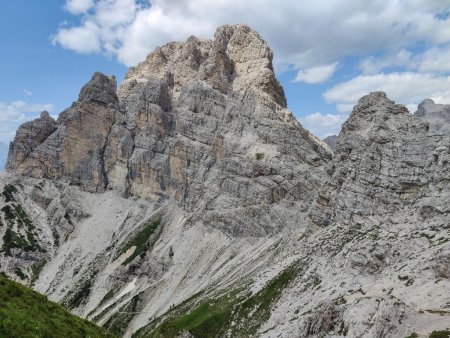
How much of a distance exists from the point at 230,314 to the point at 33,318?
313 feet

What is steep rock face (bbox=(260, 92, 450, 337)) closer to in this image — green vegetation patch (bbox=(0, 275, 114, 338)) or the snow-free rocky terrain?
the snow-free rocky terrain

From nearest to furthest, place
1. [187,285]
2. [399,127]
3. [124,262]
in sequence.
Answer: [399,127], [187,285], [124,262]

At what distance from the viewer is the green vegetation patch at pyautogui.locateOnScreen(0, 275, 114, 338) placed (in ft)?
79.0

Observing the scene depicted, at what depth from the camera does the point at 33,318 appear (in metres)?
26.5

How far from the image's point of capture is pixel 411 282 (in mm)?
80875

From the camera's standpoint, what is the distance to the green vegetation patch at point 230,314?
109375 mm

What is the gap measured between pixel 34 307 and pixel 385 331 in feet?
161

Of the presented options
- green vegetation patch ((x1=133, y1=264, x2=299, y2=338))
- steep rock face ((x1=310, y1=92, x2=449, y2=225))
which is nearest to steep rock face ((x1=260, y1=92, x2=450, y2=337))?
steep rock face ((x1=310, y1=92, x2=449, y2=225))

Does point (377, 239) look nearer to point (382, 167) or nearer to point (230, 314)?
point (382, 167)

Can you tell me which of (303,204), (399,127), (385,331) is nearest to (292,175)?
(303,204)

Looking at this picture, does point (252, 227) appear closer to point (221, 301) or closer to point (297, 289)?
point (221, 301)

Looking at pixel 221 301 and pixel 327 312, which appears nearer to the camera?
pixel 327 312

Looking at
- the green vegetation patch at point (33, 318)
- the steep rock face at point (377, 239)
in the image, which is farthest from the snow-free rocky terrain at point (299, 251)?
the green vegetation patch at point (33, 318)

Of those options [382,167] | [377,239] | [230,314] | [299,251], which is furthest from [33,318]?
[382,167]
